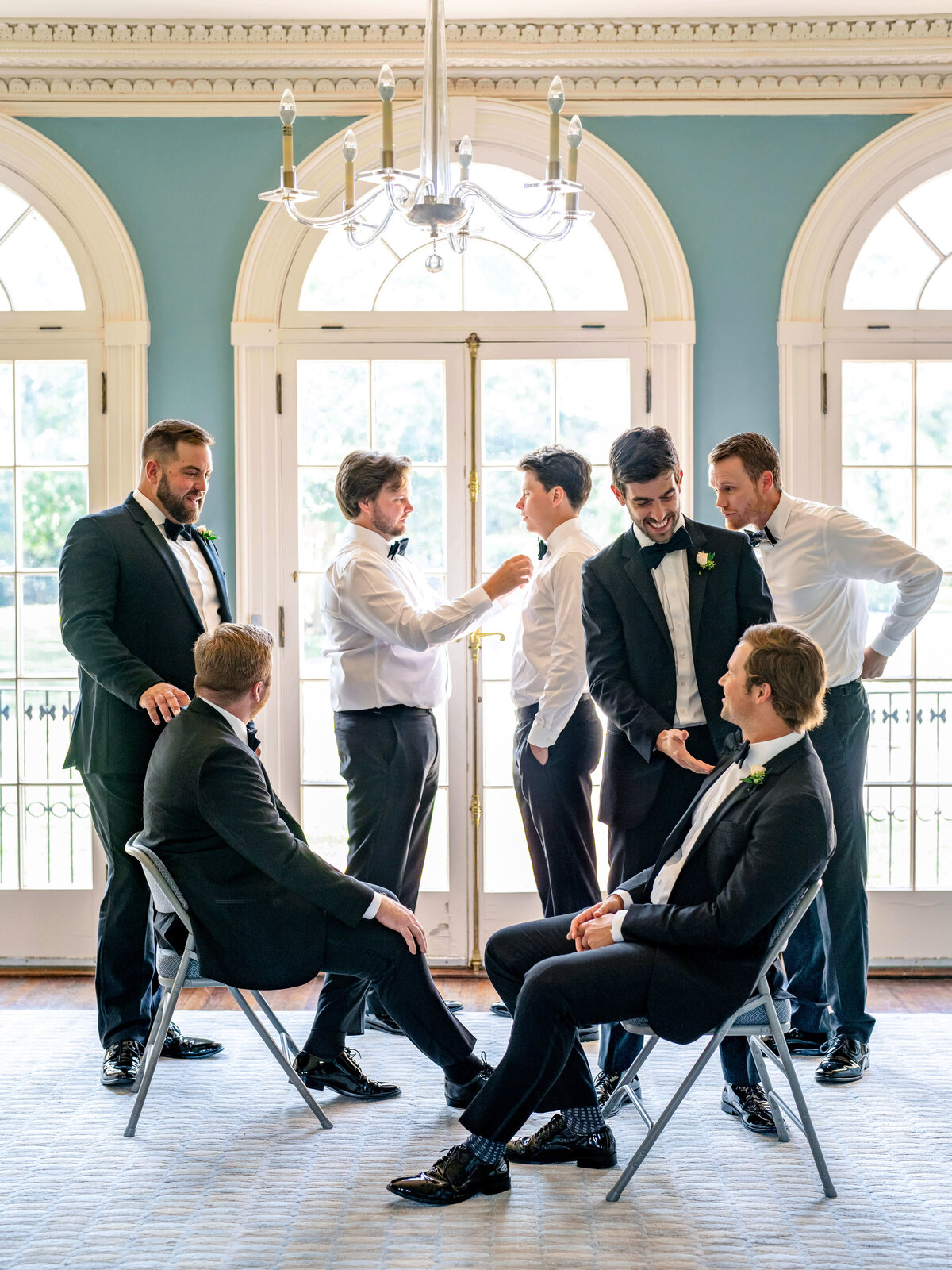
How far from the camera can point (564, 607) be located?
3488 millimetres

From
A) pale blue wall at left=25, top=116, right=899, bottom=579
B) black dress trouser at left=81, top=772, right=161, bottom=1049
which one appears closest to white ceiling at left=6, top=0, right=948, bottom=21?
pale blue wall at left=25, top=116, right=899, bottom=579

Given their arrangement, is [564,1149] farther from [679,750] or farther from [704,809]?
[679,750]

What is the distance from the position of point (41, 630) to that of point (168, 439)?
1415 millimetres

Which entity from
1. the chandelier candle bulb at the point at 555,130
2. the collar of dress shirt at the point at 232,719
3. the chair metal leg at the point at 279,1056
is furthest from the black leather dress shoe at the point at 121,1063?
the chandelier candle bulb at the point at 555,130

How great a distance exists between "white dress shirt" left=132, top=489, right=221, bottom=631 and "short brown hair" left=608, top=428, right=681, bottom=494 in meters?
1.36

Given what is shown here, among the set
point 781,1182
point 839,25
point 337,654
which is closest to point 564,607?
point 337,654

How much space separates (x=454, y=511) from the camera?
4340 mm

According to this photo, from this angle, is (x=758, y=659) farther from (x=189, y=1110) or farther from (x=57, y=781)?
(x=57, y=781)

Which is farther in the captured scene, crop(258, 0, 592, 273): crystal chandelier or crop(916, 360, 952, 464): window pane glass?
crop(916, 360, 952, 464): window pane glass

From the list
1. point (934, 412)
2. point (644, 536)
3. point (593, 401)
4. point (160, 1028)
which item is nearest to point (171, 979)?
point (160, 1028)

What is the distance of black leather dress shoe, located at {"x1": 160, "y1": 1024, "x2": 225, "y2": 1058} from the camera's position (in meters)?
3.50

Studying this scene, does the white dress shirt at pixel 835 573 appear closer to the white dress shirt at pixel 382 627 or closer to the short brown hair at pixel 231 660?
the white dress shirt at pixel 382 627

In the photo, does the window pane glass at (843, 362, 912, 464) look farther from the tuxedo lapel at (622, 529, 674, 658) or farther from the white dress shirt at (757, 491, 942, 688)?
the tuxedo lapel at (622, 529, 674, 658)

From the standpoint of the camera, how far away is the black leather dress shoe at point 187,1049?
11.5 ft
